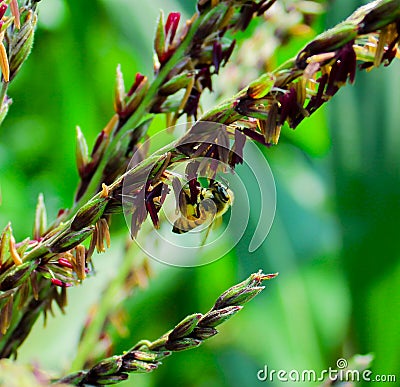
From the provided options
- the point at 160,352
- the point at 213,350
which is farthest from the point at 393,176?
the point at 160,352

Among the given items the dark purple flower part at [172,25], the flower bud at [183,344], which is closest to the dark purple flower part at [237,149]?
the flower bud at [183,344]

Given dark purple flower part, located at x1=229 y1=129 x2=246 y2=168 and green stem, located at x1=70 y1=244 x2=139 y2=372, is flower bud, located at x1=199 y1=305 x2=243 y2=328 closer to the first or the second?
dark purple flower part, located at x1=229 y1=129 x2=246 y2=168

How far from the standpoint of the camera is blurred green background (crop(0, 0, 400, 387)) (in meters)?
1.32

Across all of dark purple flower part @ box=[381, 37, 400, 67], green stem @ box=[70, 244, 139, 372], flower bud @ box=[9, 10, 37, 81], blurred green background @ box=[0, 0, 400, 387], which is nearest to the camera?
dark purple flower part @ box=[381, 37, 400, 67]

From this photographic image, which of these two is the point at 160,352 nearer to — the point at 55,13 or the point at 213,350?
the point at 213,350

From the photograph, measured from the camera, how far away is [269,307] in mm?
1439

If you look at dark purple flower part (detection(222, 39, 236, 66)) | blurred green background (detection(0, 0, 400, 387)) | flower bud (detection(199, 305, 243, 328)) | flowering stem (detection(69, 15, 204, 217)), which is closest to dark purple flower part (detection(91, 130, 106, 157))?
flowering stem (detection(69, 15, 204, 217))

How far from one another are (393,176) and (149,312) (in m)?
0.59

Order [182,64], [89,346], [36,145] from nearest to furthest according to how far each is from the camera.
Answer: [182,64] → [89,346] → [36,145]

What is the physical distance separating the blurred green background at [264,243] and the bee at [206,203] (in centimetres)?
83

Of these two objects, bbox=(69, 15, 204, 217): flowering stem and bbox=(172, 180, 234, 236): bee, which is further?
bbox=(69, 15, 204, 217): flowering stem

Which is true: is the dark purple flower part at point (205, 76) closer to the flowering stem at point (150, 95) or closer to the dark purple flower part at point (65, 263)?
the flowering stem at point (150, 95)

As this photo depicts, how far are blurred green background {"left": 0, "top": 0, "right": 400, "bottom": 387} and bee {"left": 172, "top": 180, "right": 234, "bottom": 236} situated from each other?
2.73ft

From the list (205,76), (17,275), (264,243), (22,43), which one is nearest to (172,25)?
(205,76)
